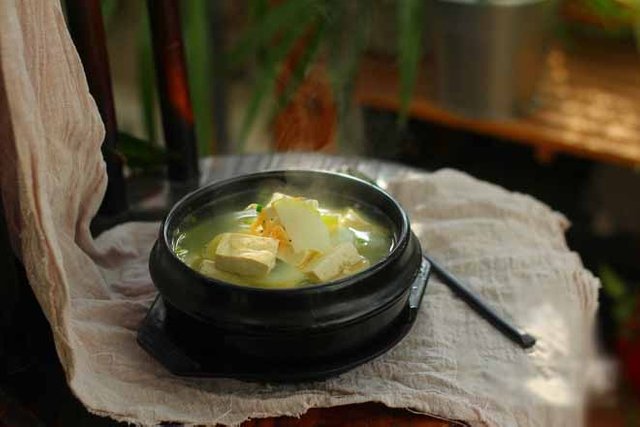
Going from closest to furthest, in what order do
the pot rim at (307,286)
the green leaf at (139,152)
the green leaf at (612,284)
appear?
the pot rim at (307,286) → the green leaf at (139,152) → the green leaf at (612,284)

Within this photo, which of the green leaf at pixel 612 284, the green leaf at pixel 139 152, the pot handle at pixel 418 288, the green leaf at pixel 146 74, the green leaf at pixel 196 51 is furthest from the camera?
the green leaf at pixel 612 284

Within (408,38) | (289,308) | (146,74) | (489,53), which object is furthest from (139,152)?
(489,53)

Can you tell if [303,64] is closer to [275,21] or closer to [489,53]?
[275,21]

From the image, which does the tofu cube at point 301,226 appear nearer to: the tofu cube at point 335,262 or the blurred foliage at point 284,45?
the tofu cube at point 335,262

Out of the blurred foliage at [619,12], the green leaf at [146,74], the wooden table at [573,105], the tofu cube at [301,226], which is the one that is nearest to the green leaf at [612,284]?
the wooden table at [573,105]

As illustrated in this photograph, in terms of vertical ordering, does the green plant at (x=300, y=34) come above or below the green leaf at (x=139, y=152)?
below

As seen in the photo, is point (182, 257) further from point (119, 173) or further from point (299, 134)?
point (299, 134)

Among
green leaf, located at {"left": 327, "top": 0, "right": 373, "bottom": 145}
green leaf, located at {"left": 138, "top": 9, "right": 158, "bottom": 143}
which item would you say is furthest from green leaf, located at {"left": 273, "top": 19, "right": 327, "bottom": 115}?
green leaf, located at {"left": 138, "top": 9, "right": 158, "bottom": 143}

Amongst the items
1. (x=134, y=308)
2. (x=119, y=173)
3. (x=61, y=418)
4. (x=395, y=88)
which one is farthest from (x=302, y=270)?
(x=395, y=88)
